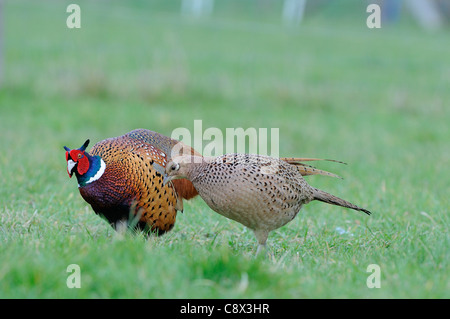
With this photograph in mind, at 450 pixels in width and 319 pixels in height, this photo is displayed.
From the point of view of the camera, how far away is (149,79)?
10.9 m

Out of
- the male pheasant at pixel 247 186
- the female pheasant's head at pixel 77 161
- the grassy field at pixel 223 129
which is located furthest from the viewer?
the female pheasant's head at pixel 77 161

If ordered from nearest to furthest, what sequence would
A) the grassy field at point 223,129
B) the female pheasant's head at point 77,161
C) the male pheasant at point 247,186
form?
the grassy field at point 223,129 → the male pheasant at point 247,186 → the female pheasant's head at point 77,161

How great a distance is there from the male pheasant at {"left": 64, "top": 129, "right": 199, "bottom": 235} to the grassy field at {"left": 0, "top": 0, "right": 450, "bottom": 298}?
0.19 m

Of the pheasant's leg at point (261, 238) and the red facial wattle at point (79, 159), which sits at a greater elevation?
the red facial wattle at point (79, 159)

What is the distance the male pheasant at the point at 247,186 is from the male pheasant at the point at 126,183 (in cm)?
21

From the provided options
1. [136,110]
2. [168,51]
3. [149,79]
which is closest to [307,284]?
[136,110]

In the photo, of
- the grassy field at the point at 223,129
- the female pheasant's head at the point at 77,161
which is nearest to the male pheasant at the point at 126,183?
the female pheasant's head at the point at 77,161

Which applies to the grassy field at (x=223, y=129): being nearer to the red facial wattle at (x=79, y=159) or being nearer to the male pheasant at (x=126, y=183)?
the male pheasant at (x=126, y=183)

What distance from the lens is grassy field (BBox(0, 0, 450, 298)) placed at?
346 cm

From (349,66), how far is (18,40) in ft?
25.6

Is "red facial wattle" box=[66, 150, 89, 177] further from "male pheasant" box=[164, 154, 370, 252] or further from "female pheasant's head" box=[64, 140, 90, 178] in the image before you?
"male pheasant" box=[164, 154, 370, 252]

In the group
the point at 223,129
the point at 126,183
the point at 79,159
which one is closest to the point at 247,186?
the point at 126,183

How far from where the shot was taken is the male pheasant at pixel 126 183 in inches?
169

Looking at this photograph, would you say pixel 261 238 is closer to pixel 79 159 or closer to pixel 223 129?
pixel 79 159
